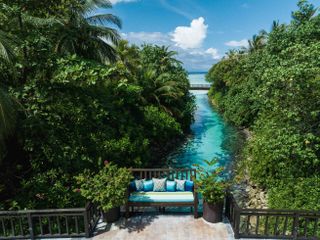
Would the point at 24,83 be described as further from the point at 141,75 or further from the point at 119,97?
the point at 141,75

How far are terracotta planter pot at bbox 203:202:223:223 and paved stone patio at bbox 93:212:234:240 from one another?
11 centimetres

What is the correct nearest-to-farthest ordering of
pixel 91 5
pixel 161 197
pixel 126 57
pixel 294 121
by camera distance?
pixel 161 197, pixel 294 121, pixel 91 5, pixel 126 57

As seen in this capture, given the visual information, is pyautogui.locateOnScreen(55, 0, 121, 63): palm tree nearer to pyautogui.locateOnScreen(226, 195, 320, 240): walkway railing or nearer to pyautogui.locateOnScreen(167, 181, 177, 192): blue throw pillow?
pyautogui.locateOnScreen(167, 181, 177, 192): blue throw pillow

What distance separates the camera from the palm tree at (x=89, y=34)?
30.0 feet

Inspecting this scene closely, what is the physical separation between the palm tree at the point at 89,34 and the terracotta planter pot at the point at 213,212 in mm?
8024

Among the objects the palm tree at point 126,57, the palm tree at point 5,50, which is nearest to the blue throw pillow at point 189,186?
the palm tree at point 5,50

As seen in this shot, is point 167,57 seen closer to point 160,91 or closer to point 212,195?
point 160,91

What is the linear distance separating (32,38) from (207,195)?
6.10m

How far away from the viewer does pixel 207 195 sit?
5023mm

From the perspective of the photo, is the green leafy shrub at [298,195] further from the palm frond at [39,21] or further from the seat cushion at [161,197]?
the palm frond at [39,21]

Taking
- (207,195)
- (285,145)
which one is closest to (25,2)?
(207,195)

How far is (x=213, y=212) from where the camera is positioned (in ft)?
16.8

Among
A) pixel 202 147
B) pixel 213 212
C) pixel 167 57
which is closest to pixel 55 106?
pixel 213 212

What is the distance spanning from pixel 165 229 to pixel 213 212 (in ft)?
3.86
